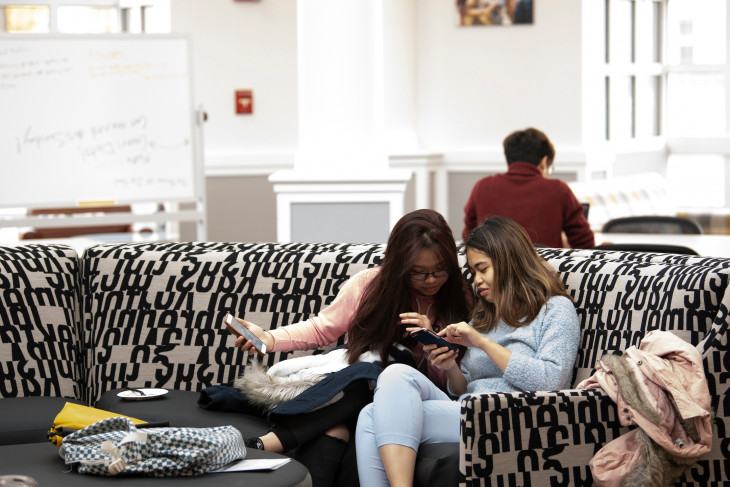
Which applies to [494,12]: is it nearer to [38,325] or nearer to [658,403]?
[38,325]

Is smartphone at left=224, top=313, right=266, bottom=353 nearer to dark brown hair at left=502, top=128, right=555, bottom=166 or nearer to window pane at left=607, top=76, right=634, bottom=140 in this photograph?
dark brown hair at left=502, top=128, right=555, bottom=166

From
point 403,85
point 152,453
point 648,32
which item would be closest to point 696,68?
point 648,32

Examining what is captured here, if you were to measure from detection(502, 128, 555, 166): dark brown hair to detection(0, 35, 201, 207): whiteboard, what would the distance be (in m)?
2.07

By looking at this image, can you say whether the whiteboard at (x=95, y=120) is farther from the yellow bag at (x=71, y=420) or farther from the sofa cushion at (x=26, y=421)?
the yellow bag at (x=71, y=420)

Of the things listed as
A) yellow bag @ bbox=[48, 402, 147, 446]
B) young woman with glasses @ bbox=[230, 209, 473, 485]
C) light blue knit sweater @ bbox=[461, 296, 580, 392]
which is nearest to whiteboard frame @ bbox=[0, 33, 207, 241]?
young woman with glasses @ bbox=[230, 209, 473, 485]

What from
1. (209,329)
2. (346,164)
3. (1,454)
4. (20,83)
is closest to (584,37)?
(346,164)

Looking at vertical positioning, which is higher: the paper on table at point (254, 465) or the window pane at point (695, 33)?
the window pane at point (695, 33)

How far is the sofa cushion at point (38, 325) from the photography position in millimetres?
3164

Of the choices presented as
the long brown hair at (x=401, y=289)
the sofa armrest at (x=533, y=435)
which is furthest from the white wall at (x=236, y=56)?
the sofa armrest at (x=533, y=435)

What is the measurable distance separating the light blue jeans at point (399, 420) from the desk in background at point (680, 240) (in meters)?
1.92

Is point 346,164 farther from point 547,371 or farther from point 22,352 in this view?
point 547,371

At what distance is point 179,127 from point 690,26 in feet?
17.3

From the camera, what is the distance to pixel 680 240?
4473 mm

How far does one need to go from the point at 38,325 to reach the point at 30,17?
5.02 metres
